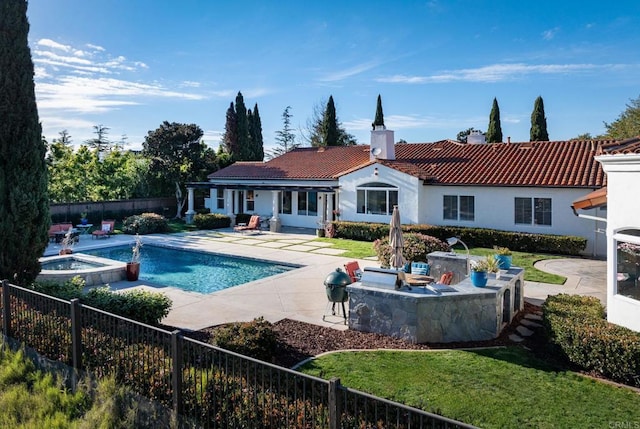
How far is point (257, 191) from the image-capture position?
35.9m

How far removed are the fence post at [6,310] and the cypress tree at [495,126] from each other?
43.9m

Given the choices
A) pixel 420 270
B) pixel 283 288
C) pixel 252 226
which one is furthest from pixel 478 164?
pixel 283 288

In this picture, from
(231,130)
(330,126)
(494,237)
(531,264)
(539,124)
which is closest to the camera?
(531,264)

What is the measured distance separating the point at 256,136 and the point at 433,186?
32.8m

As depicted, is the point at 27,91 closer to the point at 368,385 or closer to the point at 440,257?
the point at 368,385

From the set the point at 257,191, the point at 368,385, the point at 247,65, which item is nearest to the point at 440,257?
the point at 368,385

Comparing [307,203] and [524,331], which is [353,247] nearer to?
[307,203]

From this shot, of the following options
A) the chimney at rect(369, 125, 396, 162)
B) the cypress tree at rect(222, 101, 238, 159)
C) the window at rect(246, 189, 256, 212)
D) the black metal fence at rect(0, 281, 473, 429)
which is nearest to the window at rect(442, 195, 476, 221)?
the chimney at rect(369, 125, 396, 162)

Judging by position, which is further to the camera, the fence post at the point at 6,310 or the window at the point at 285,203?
the window at the point at 285,203

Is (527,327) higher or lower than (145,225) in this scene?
lower

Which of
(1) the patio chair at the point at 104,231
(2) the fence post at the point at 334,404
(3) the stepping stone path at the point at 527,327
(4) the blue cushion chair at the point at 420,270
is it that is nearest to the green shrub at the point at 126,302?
(2) the fence post at the point at 334,404

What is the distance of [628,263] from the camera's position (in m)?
9.03

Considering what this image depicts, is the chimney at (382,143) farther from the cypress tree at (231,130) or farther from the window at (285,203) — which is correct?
the cypress tree at (231,130)

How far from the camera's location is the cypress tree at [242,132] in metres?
50.9
